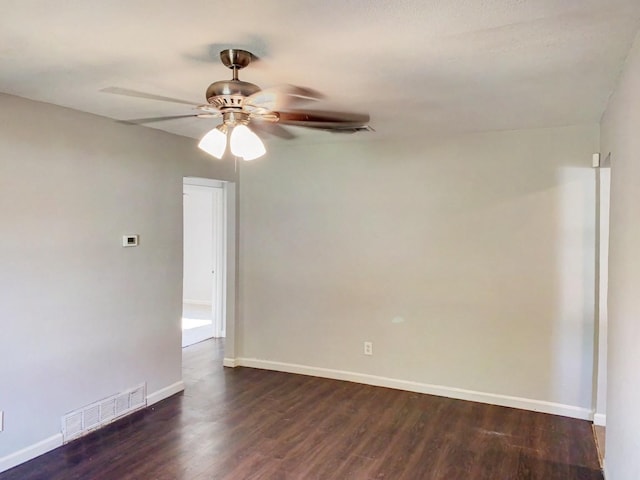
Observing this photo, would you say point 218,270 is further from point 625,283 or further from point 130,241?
point 625,283

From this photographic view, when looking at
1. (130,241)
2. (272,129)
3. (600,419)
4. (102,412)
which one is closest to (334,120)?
(272,129)

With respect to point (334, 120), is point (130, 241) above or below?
below

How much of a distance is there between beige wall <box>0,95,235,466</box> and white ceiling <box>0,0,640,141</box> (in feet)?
1.34

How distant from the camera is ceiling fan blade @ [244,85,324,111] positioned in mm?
2085

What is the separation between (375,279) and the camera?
14.2ft

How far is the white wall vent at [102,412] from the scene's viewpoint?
3225 millimetres

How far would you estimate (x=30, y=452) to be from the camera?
2959mm

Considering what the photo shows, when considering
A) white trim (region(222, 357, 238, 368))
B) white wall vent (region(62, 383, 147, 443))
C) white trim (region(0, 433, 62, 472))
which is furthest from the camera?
white trim (region(222, 357, 238, 368))

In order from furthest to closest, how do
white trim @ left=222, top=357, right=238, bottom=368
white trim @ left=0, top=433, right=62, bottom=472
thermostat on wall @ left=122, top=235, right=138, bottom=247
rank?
white trim @ left=222, top=357, right=238, bottom=368
thermostat on wall @ left=122, top=235, right=138, bottom=247
white trim @ left=0, top=433, right=62, bottom=472

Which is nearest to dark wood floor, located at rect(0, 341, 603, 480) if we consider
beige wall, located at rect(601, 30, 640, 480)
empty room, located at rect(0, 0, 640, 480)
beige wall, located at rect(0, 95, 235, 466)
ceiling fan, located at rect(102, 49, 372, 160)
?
empty room, located at rect(0, 0, 640, 480)

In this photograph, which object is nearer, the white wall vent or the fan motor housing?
the fan motor housing

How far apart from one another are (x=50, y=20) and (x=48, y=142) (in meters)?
1.48

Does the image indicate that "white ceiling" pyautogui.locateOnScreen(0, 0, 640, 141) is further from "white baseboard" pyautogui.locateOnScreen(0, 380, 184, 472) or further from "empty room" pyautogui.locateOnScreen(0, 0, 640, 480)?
"white baseboard" pyautogui.locateOnScreen(0, 380, 184, 472)

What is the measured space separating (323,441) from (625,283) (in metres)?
2.14
